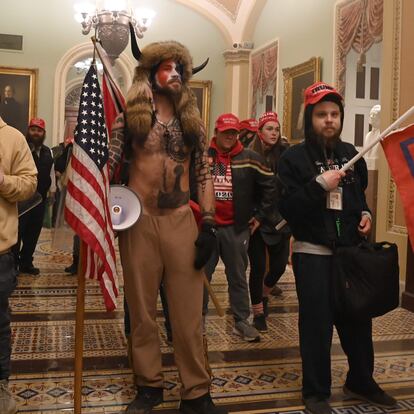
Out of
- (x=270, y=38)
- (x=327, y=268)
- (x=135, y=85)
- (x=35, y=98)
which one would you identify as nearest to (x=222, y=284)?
(x=327, y=268)

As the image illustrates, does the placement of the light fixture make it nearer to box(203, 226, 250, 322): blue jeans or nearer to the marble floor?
the marble floor

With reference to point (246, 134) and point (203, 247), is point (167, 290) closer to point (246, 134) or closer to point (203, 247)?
point (203, 247)

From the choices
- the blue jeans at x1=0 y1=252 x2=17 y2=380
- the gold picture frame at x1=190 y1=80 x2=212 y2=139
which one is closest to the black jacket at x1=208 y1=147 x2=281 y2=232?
the blue jeans at x1=0 y1=252 x2=17 y2=380

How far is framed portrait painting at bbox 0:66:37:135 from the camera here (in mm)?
12414

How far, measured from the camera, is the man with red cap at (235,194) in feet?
15.0

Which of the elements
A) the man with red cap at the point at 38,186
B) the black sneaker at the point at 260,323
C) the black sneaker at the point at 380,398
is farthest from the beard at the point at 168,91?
the man with red cap at the point at 38,186

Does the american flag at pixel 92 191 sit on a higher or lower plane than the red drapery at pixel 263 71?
lower

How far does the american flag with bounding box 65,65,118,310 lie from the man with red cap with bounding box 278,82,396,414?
105 cm

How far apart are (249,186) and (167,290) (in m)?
1.74

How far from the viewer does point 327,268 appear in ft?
10.5

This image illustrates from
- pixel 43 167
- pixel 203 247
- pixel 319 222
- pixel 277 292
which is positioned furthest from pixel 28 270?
pixel 319 222

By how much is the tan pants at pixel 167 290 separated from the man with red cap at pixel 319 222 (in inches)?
24.6

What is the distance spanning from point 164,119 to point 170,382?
5.64ft

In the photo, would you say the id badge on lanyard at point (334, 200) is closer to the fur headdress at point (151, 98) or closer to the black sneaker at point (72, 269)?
the fur headdress at point (151, 98)
